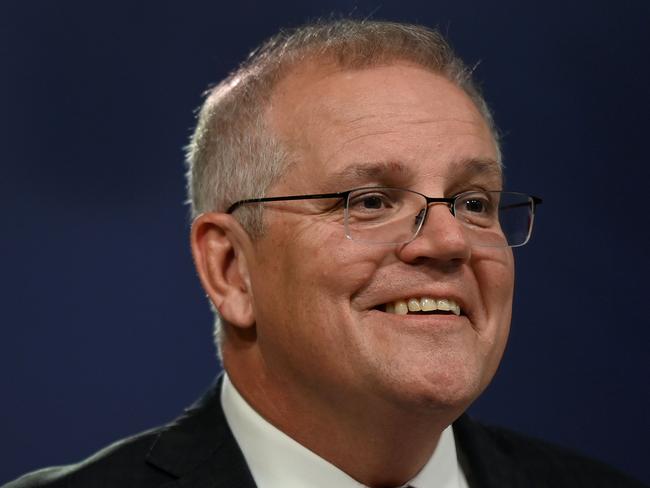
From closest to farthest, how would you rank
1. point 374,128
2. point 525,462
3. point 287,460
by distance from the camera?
1. point 374,128
2. point 287,460
3. point 525,462

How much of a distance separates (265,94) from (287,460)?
886 mm

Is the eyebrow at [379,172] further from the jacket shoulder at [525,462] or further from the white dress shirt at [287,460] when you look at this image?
the jacket shoulder at [525,462]

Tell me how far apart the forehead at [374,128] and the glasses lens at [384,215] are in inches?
1.3

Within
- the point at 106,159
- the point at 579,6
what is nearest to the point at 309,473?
the point at 106,159

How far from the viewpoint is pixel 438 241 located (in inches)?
87.0

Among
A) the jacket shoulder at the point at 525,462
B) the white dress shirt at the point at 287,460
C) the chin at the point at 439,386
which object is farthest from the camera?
the jacket shoulder at the point at 525,462

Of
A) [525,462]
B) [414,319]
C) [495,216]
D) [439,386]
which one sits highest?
[495,216]

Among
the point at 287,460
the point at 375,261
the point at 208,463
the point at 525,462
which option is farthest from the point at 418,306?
the point at 525,462

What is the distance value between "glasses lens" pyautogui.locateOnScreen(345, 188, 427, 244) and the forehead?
34 millimetres

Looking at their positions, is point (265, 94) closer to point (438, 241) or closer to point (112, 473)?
point (438, 241)

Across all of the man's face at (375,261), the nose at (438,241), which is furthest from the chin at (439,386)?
the nose at (438,241)

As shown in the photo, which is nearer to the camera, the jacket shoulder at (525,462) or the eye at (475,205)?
the eye at (475,205)

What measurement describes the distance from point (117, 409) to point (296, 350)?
120cm

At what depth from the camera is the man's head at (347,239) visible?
2.22m
